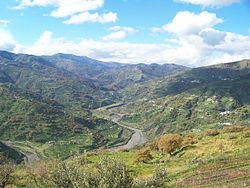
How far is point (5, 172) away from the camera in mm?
50531

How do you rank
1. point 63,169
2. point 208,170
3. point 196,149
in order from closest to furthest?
1. point 63,169
2. point 208,170
3. point 196,149

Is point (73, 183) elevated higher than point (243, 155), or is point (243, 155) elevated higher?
point (73, 183)

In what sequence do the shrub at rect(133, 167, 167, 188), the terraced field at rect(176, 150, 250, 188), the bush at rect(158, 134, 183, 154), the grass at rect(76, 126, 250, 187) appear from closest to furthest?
the shrub at rect(133, 167, 167, 188) → the terraced field at rect(176, 150, 250, 188) → the grass at rect(76, 126, 250, 187) → the bush at rect(158, 134, 183, 154)

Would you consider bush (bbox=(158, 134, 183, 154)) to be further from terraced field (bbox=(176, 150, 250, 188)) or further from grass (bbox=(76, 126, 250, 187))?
terraced field (bbox=(176, 150, 250, 188))

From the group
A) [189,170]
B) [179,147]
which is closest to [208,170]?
[189,170]

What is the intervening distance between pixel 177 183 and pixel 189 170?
668cm

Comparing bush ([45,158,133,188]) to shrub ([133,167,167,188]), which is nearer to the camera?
bush ([45,158,133,188])

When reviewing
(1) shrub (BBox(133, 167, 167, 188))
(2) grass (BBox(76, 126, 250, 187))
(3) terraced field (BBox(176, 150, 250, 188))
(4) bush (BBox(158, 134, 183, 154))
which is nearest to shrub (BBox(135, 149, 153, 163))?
(4) bush (BBox(158, 134, 183, 154))

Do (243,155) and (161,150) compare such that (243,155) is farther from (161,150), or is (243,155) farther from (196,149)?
(161,150)

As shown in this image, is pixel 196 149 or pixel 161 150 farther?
pixel 161 150

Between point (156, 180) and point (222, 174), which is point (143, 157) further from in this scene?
point (156, 180)

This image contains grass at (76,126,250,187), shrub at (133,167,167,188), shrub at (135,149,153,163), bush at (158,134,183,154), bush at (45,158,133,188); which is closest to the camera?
bush at (45,158,133,188)

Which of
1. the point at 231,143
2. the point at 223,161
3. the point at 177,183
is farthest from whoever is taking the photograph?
the point at 231,143

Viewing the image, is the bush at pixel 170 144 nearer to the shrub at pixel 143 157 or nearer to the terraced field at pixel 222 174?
the shrub at pixel 143 157
